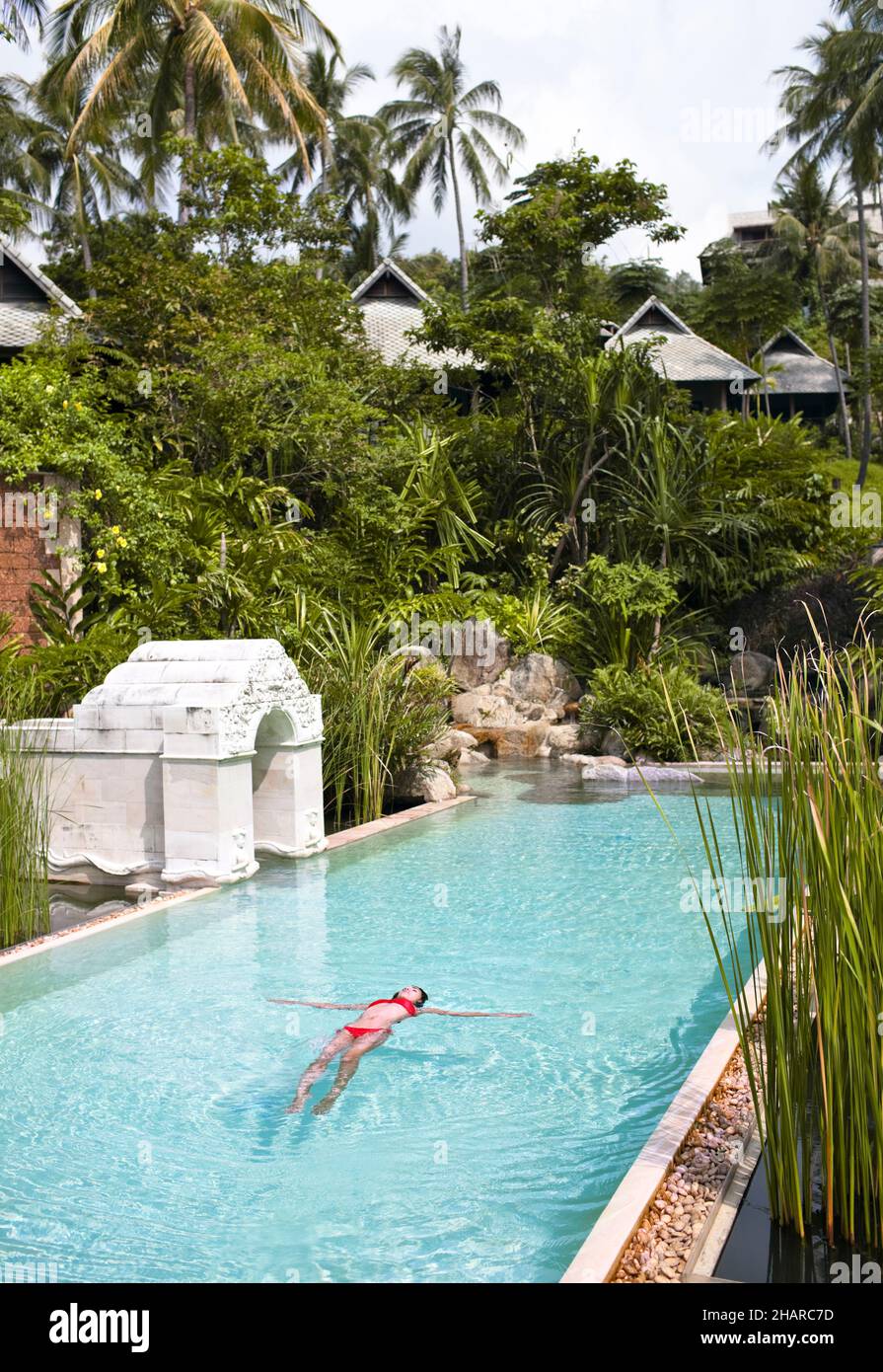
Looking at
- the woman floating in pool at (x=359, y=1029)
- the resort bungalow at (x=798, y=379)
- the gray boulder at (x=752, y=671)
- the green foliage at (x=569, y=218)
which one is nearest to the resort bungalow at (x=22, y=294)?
the green foliage at (x=569, y=218)

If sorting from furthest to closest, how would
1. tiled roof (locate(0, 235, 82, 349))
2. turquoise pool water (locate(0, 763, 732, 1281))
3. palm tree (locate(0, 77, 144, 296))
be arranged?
palm tree (locate(0, 77, 144, 296)) → tiled roof (locate(0, 235, 82, 349)) → turquoise pool water (locate(0, 763, 732, 1281))

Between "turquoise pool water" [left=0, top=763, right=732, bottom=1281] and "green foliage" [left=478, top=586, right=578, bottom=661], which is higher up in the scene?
"green foliage" [left=478, top=586, right=578, bottom=661]

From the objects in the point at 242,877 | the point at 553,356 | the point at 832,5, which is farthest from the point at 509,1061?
the point at 832,5

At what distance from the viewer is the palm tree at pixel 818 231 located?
3600 cm

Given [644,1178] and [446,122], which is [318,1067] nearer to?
[644,1178]

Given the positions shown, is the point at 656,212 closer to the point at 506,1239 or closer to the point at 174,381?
the point at 174,381

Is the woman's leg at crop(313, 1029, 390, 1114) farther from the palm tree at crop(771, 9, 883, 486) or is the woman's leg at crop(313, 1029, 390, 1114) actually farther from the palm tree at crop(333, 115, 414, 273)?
the palm tree at crop(333, 115, 414, 273)

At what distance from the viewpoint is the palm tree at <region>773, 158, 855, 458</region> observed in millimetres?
36000

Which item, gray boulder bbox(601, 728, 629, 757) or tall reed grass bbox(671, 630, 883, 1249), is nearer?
tall reed grass bbox(671, 630, 883, 1249)

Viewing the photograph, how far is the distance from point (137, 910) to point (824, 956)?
483cm

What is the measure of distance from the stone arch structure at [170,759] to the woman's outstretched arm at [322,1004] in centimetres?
207

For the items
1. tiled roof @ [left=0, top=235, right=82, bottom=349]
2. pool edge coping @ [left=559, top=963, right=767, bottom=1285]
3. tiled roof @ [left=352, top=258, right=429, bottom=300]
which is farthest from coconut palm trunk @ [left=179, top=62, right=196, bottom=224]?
pool edge coping @ [left=559, top=963, right=767, bottom=1285]

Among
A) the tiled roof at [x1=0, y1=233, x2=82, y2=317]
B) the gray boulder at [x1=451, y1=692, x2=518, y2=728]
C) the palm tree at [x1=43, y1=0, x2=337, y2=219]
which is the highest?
the palm tree at [x1=43, y1=0, x2=337, y2=219]

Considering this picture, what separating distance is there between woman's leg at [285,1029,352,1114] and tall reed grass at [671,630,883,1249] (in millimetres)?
1754
